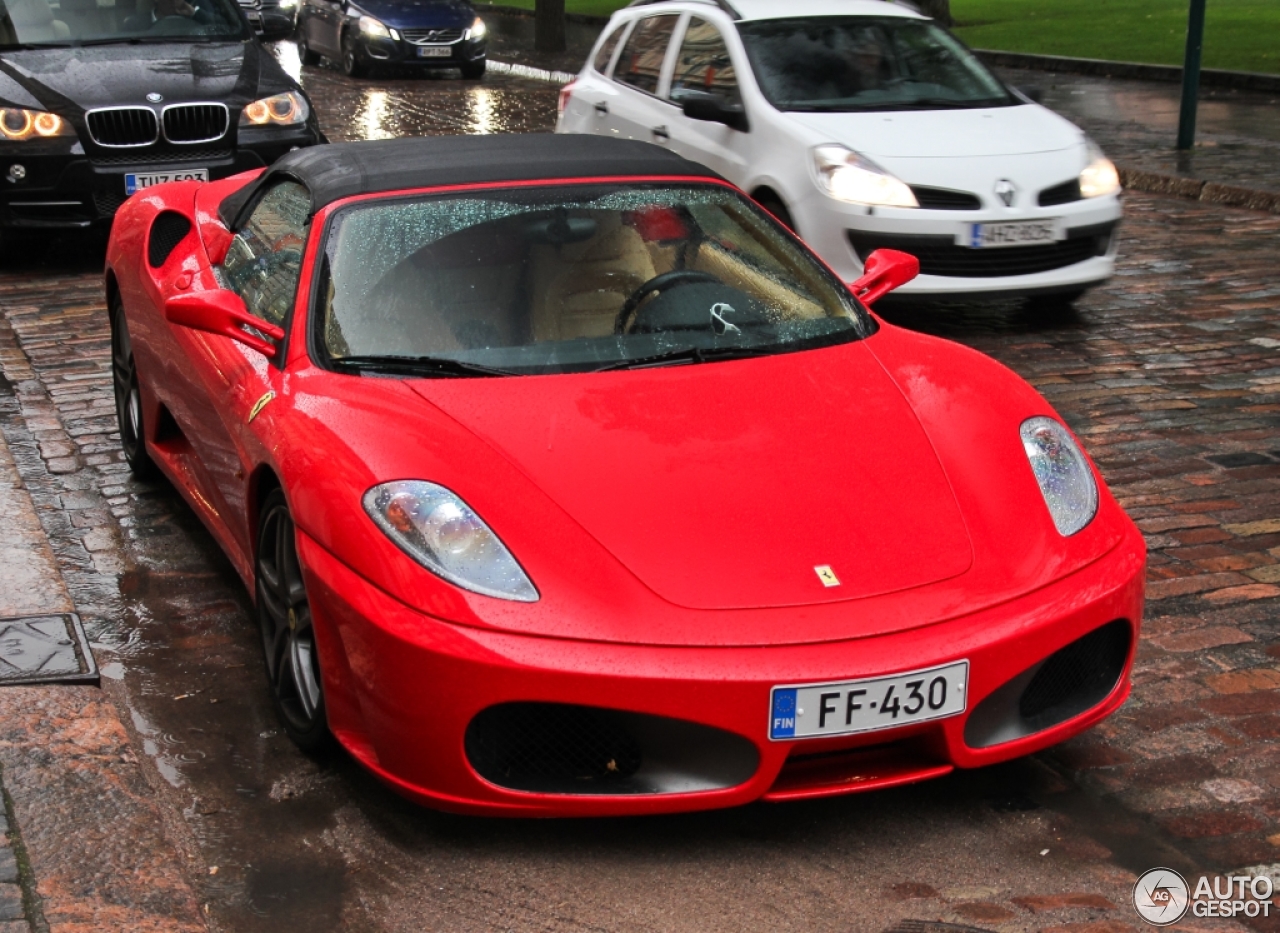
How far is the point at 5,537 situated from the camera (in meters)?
5.45

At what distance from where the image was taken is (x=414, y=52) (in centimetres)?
2141

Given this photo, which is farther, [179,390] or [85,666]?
[179,390]

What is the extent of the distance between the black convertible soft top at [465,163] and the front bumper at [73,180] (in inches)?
196

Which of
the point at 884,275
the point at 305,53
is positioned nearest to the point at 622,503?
the point at 884,275

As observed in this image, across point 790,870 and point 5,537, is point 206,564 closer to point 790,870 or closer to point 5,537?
point 5,537

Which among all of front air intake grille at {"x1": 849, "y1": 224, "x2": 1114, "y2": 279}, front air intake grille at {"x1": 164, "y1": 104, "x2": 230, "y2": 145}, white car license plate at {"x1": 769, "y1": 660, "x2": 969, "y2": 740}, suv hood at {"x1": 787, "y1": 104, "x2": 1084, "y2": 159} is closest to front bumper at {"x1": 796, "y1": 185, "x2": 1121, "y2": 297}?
front air intake grille at {"x1": 849, "y1": 224, "x2": 1114, "y2": 279}

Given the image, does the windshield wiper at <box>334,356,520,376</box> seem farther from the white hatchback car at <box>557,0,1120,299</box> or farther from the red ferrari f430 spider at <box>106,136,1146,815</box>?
the white hatchback car at <box>557,0,1120,299</box>

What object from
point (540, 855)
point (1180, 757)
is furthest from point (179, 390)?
point (1180, 757)

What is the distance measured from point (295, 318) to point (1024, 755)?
7.06ft

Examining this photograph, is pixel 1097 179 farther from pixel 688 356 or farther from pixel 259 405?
pixel 259 405

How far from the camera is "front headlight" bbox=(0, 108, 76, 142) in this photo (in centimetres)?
992

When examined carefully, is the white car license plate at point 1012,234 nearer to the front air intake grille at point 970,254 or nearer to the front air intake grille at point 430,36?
the front air intake grille at point 970,254

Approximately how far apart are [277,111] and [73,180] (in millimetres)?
1343

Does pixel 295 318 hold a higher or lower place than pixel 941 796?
higher
